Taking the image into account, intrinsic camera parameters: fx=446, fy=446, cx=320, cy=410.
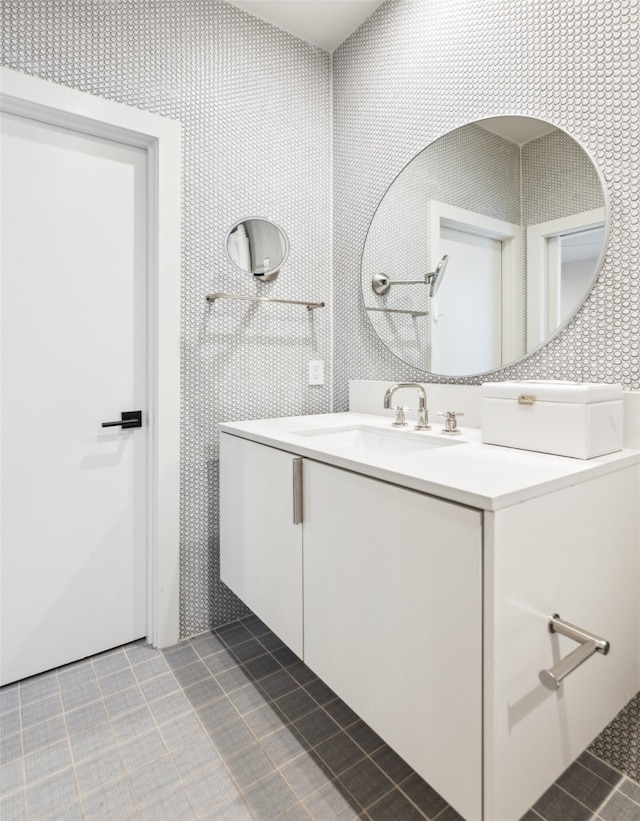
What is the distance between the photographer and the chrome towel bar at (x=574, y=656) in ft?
2.41

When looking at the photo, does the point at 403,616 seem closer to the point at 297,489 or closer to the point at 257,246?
the point at 297,489

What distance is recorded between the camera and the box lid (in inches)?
38.7

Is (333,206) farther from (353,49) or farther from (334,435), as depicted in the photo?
(334,435)

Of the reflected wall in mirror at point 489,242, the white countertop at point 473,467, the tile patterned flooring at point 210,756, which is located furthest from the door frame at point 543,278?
the tile patterned flooring at point 210,756

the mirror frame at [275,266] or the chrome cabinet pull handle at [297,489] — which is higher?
the mirror frame at [275,266]

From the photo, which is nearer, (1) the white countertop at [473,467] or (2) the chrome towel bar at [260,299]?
(1) the white countertop at [473,467]

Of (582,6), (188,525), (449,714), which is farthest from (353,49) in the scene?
(449,714)

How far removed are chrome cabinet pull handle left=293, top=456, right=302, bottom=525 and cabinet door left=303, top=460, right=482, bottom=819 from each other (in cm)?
4

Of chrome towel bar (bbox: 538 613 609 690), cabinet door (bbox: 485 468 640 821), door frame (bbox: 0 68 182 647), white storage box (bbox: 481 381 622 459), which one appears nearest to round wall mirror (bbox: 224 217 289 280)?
door frame (bbox: 0 68 182 647)

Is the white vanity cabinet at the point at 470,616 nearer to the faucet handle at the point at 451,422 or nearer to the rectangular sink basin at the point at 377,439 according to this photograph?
the rectangular sink basin at the point at 377,439

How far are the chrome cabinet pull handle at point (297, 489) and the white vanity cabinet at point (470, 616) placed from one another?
2 cm

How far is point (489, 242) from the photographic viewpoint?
1392 mm

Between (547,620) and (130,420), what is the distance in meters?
1.43

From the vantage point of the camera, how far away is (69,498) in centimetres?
154
